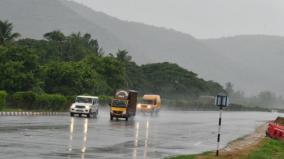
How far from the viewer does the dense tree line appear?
68062 millimetres

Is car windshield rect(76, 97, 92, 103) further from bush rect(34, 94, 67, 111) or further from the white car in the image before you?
bush rect(34, 94, 67, 111)

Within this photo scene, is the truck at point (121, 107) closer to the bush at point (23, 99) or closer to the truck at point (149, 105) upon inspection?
the bush at point (23, 99)

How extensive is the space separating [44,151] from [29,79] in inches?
1947

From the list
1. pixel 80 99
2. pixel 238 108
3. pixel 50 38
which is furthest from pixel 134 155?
pixel 238 108

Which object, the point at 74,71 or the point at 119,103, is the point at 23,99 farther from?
the point at 74,71

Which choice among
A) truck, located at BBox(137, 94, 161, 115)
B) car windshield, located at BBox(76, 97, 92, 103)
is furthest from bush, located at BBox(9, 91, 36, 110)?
truck, located at BBox(137, 94, 161, 115)

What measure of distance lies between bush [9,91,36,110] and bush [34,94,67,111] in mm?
702

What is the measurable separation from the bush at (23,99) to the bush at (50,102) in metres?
0.70

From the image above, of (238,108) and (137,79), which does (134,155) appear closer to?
(137,79)

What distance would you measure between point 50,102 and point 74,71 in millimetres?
17115

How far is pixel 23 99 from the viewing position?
58.0 meters

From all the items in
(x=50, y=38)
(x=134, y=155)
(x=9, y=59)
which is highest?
(x=50, y=38)

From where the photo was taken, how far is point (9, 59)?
68.5m

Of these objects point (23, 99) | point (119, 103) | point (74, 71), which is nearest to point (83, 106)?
point (119, 103)
